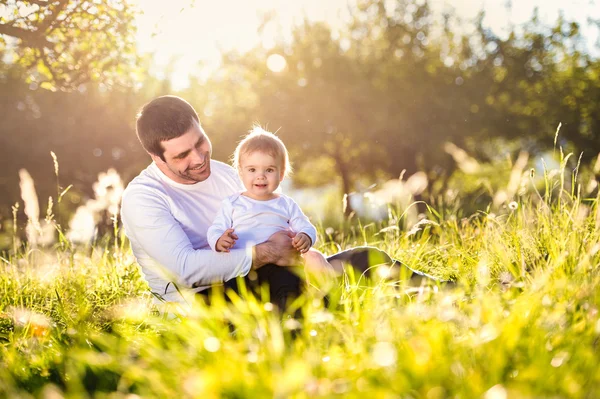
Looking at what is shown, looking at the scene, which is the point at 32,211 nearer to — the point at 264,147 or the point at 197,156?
the point at 197,156

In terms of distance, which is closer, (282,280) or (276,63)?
(282,280)

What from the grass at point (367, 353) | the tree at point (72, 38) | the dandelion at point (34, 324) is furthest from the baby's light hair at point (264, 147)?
the tree at point (72, 38)

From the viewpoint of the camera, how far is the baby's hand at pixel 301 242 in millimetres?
3557

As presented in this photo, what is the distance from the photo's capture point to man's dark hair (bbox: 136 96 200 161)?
4070 millimetres

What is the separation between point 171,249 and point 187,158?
75 cm

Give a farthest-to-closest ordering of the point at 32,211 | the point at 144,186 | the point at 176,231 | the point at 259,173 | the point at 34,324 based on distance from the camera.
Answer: the point at 32,211 < the point at 144,186 < the point at 259,173 < the point at 176,231 < the point at 34,324

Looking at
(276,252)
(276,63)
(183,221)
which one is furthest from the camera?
(276,63)

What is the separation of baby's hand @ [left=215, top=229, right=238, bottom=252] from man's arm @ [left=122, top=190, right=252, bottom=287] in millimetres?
34

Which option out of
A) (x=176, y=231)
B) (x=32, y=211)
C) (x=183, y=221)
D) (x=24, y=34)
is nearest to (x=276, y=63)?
(x=24, y=34)

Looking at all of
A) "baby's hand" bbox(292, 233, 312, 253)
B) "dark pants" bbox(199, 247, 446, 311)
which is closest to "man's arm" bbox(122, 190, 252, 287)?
"dark pants" bbox(199, 247, 446, 311)

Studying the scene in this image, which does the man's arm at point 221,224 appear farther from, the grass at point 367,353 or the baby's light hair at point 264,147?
the grass at point 367,353

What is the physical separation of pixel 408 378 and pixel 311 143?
19575 millimetres

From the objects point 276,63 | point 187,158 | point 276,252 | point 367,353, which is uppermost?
point 276,63

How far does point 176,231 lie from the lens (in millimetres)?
3754
